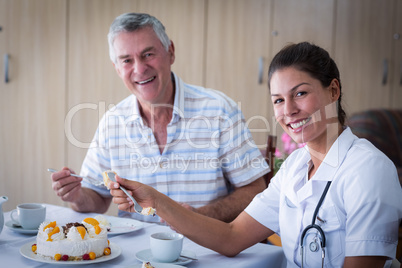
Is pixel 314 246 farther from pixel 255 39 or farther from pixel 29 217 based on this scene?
pixel 255 39

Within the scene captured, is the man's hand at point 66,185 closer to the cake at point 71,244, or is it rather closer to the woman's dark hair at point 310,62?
the cake at point 71,244

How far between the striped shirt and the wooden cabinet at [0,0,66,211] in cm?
202

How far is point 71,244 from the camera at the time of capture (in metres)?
1.19

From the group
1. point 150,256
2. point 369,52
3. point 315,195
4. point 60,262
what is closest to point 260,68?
point 369,52

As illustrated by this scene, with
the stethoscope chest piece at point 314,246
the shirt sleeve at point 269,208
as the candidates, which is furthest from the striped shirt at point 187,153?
the stethoscope chest piece at point 314,246

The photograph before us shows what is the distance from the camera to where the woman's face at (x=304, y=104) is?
126 centimetres

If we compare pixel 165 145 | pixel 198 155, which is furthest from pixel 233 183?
pixel 165 145

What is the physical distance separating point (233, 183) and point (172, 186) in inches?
10.5

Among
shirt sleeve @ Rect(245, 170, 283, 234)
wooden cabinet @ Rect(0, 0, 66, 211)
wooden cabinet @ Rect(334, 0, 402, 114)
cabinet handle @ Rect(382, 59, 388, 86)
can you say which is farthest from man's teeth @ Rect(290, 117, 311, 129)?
wooden cabinet @ Rect(0, 0, 66, 211)

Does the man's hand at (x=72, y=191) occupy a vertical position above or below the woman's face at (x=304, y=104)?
below

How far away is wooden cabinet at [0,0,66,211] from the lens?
3834mm

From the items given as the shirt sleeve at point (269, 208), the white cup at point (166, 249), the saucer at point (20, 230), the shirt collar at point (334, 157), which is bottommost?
the saucer at point (20, 230)

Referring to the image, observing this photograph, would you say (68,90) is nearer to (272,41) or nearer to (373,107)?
(272,41)

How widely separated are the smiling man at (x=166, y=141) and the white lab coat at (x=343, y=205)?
57 cm
